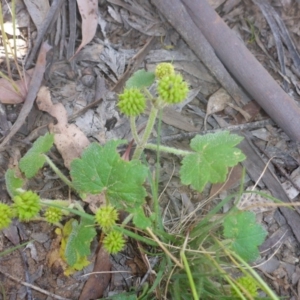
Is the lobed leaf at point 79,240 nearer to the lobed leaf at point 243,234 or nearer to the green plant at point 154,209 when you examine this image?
the green plant at point 154,209

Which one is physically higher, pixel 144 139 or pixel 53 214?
pixel 144 139

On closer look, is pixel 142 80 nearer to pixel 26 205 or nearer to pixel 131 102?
pixel 131 102

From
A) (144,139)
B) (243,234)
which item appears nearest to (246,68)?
(144,139)

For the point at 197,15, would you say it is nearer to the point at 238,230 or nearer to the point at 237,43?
the point at 237,43

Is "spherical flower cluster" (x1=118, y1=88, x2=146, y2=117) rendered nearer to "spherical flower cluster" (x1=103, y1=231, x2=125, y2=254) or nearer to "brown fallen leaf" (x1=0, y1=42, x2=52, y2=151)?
"spherical flower cluster" (x1=103, y1=231, x2=125, y2=254)

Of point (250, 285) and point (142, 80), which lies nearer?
point (250, 285)

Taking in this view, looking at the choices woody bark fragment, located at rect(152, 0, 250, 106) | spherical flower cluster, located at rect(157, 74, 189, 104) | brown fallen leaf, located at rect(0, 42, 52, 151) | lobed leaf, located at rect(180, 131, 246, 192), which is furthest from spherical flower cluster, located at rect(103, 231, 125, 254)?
woody bark fragment, located at rect(152, 0, 250, 106)

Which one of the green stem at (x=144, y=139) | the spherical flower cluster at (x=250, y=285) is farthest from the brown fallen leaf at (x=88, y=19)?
the spherical flower cluster at (x=250, y=285)

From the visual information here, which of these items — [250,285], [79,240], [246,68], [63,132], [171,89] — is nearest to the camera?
[171,89]
